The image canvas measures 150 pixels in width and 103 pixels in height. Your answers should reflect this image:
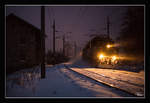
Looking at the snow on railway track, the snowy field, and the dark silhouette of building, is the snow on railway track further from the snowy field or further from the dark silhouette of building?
the dark silhouette of building

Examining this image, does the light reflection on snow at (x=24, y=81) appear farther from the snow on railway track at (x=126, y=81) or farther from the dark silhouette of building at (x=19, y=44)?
the snow on railway track at (x=126, y=81)

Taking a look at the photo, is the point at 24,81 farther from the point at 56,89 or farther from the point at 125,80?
the point at 125,80

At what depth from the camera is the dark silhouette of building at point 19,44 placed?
853 centimetres

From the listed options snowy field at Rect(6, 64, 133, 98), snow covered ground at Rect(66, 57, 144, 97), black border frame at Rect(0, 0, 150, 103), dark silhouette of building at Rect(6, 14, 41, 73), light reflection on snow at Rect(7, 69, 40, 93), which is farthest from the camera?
dark silhouette of building at Rect(6, 14, 41, 73)

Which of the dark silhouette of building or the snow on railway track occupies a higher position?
the dark silhouette of building

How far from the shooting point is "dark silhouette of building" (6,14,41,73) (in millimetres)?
8526

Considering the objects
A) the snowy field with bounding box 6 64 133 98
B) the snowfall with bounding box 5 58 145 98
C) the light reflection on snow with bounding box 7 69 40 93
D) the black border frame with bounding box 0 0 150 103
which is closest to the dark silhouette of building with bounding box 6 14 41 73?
the light reflection on snow with bounding box 7 69 40 93

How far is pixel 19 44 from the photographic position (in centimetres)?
1014

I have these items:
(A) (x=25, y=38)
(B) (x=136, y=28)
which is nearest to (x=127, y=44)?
(B) (x=136, y=28)
